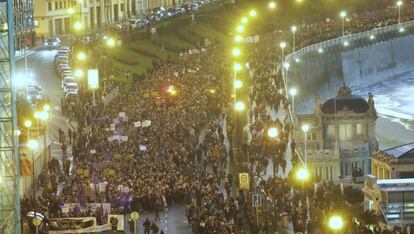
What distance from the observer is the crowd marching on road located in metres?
42.0

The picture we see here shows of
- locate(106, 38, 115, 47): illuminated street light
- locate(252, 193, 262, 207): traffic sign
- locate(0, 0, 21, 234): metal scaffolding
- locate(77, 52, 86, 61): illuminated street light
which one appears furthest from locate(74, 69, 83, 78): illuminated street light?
locate(0, 0, 21, 234): metal scaffolding

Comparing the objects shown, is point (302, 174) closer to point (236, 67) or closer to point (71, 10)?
point (236, 67)

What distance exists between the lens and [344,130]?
Answer: 70.4m

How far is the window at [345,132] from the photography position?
69812 millimetres

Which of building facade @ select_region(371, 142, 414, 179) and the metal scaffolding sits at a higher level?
the metal scaffolding

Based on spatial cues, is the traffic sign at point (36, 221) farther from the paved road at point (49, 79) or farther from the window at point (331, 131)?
the window at point (331, 131)

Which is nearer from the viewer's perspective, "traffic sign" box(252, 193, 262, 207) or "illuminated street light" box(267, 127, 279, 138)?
"traffic sign" box(252, 193, 262, 207)

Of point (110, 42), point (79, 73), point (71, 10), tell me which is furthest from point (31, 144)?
point (71, 10)

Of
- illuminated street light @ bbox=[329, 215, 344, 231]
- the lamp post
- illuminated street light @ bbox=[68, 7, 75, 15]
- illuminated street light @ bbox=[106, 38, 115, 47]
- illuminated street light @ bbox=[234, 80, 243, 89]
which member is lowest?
illuminated street light @ bbox=[329, 215, 344, 231]

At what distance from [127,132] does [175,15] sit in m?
59.8

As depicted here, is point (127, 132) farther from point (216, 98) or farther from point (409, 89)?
point (409, 89)

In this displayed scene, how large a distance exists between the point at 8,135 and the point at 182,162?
14.8 meters

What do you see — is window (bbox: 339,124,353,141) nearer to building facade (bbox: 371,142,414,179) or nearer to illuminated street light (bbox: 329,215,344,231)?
building facade (bbox: 371,142,414,179)

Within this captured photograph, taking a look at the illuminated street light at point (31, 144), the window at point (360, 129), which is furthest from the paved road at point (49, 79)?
the window at point (360, 129)
